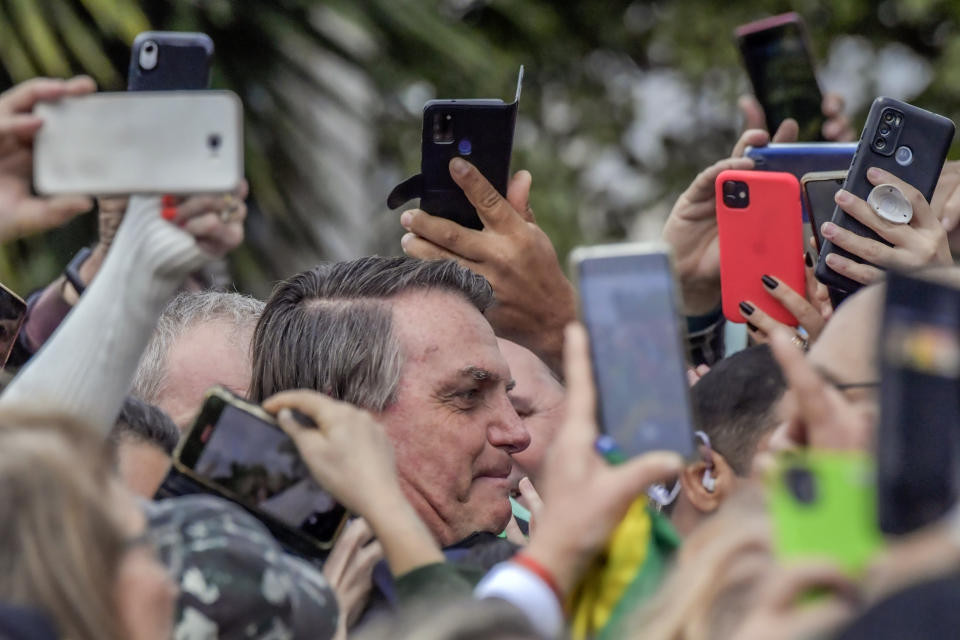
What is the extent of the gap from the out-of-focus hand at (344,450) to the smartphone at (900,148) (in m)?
1.11

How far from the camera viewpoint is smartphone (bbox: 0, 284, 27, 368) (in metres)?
2.65

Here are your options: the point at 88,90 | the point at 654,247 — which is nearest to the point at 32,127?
Result: the point at 88,90

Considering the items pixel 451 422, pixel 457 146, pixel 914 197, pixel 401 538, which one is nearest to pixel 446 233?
pixel 457 146

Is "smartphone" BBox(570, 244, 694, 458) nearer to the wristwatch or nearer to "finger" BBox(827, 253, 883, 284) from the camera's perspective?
"finger" BBox(827, 253, 883, 284)

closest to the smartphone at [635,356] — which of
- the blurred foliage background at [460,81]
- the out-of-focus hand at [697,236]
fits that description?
the out-of-focus hand at [697,236]

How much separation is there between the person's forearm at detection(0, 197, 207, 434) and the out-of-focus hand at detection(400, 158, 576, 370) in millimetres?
1090

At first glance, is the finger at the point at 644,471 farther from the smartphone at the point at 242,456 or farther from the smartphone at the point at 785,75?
the smartphone at the point at 785,75

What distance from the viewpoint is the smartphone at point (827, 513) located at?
1442 mm

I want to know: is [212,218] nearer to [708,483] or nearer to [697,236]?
[708,483]

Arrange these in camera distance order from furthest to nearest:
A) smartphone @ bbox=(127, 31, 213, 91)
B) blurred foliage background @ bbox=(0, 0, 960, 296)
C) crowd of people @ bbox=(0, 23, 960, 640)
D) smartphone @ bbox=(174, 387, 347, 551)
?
blurred foliage background @ bbox=(0, 0, 960, 296) < smartphone @ bbox=(127, 31, 213, 91) < smartphone @ bbox=(174, 387, 347, 551) < crowd of people @ bbox=(0, 23, 960, 640)

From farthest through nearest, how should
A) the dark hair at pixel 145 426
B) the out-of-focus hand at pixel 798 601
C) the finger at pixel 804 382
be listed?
the dark hair at pixel 145 426 → the finger at pixel 804 382 → the out-of-focus hand at pixel 798 601

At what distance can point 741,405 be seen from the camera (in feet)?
8.62

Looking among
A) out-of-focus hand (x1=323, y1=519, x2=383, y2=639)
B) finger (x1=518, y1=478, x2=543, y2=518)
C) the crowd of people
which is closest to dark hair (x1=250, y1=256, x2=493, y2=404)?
the crowd of people

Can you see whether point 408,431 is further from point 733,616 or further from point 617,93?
point 617,93
